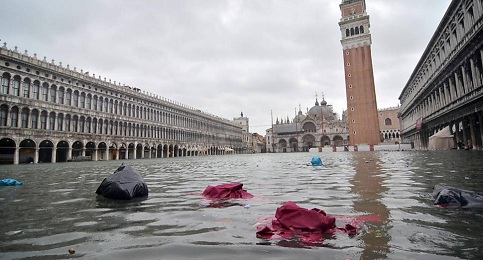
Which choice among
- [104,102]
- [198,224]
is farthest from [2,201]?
[104,102]

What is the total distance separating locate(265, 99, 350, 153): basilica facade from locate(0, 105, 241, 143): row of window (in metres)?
45.2

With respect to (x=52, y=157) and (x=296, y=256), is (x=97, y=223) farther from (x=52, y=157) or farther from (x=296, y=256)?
(x=52, y=157)

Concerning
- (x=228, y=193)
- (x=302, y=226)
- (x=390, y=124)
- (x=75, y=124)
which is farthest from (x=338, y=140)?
(x=302, y=226)

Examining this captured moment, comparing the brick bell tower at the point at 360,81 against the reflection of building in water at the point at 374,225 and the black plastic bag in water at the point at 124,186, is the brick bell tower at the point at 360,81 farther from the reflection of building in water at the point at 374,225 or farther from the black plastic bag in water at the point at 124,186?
the black plastic bag in water at the point at 124,186

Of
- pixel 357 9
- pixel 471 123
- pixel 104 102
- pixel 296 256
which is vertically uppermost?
pixel 357 9

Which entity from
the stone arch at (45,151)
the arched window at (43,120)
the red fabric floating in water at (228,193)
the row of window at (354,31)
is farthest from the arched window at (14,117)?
the row of window at (354,31)

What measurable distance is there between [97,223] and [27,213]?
1.68 m

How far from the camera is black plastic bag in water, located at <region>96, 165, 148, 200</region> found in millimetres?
5969

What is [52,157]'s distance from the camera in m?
36.7

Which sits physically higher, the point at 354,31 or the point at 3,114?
the point at 354,31

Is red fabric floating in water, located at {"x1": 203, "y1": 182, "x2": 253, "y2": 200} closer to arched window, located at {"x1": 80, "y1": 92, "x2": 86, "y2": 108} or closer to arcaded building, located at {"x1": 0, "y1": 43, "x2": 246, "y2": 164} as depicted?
arcaded building, located at {"x1": 0, "y1": 43, "x2": 246, "y2": 164}

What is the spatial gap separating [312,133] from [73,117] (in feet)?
237

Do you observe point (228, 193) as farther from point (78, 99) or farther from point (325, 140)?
point (325, 140)

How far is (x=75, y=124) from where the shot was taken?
4200 centimetres
